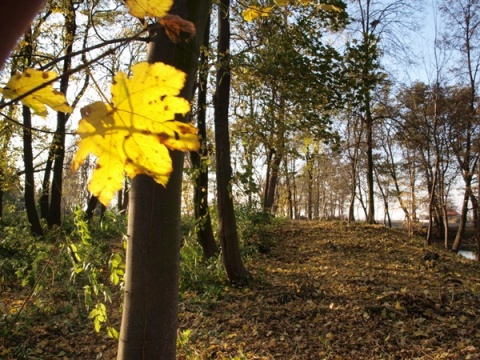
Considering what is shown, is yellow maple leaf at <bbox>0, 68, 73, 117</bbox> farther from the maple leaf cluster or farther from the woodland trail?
the woodland trail

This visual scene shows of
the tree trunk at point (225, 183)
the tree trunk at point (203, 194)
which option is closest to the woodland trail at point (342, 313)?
the tree trunk at point (225, 183)

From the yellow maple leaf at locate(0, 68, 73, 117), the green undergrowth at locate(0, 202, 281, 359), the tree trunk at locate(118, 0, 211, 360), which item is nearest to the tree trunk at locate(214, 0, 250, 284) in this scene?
the green undergrowth at locate(0, 202, 281, 359)

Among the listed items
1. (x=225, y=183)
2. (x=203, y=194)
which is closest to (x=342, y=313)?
(x=225, y=183)

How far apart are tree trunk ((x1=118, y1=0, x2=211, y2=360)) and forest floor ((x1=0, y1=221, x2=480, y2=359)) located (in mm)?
1288

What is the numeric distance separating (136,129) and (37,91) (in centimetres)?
23

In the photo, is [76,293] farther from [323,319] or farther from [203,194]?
[323,319]

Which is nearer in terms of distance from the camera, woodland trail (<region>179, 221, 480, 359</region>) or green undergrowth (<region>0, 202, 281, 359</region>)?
green undergrowth (<region>0, 202, 281, 359</region>)

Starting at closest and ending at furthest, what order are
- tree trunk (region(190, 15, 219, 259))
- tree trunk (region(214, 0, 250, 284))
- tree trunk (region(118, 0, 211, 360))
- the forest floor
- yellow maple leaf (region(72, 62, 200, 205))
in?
1. yellow maple leaf (region(72, 62, 200, 205))
2. tree trunk (region(118, 0, 211, 360))
3. the forest floor
4. tree trunk (region(214, 0, 250, 284))
5. tree trunk (region(190, 15, 219, 259))

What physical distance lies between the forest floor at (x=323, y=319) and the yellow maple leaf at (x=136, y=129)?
2.38 m

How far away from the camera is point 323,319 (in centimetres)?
448

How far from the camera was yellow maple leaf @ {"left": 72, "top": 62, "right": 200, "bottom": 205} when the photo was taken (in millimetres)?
619

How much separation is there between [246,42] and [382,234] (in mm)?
6481

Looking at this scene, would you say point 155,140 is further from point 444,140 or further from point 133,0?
point 444,140

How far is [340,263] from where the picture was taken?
718 centimetres
